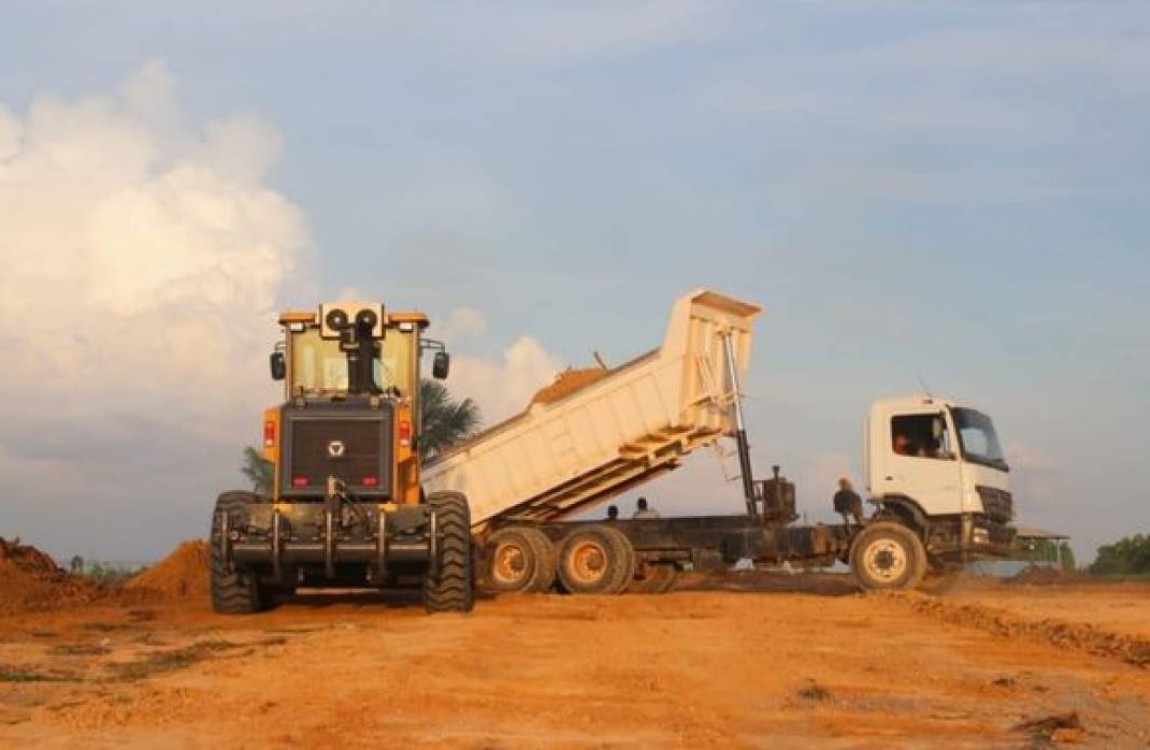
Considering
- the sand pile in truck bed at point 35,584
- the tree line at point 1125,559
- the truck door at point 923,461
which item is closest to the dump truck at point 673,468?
the truck door at point 923,461

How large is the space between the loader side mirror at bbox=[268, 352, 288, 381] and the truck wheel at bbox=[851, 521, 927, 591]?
9068 mm

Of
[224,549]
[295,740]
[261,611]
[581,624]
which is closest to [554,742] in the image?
[295,740]

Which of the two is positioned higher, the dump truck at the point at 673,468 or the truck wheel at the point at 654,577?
the dump truck at the point at 673,468

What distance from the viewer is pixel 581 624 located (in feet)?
56.3

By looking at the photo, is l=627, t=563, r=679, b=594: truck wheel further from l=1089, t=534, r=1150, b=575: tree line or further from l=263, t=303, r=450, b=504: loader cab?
l=1089, t=534, r=1150, b=575: tree line

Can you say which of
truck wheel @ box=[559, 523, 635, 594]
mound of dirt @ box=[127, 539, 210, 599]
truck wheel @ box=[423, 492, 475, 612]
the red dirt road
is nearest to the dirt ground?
the red dirt road

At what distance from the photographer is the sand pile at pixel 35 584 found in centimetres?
2061

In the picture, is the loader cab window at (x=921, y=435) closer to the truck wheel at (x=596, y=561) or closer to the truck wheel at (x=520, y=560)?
the truck wheel at (x=596, y=561)

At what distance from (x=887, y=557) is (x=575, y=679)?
510 inches

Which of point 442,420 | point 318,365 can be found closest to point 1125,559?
point 442,420

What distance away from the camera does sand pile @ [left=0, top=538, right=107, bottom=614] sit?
20.6 meters

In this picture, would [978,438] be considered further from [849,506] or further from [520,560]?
[520,560]

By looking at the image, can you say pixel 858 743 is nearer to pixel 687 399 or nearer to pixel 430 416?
pixel 687 399

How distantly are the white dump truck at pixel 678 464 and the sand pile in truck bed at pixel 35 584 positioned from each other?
5.45m
